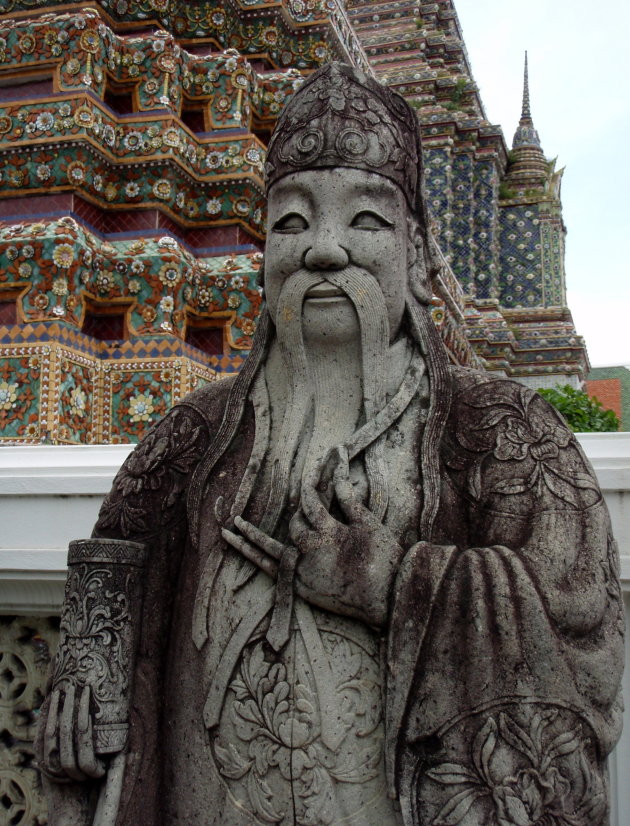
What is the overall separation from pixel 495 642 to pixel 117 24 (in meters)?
5.60

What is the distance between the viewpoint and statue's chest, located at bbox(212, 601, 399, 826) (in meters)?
2.31

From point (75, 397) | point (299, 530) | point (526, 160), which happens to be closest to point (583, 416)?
point (75, 397)

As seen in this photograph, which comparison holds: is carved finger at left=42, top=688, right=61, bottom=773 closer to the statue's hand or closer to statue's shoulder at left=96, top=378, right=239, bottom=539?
statue's shoulder at left=96, top=378, right=239, bottom=539

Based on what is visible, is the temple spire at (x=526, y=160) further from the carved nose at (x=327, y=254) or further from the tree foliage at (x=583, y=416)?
the carved nose at (x=327, y=254)

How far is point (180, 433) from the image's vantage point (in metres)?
2.80

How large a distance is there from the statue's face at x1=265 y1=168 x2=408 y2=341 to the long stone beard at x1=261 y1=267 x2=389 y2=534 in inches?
1.0

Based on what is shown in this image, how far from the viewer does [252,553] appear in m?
2.46

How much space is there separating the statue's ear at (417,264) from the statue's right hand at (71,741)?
1392 mm

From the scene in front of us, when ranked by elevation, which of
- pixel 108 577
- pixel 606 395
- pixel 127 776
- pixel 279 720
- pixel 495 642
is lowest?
pixel 127 776

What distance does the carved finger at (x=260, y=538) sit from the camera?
242 centimetres

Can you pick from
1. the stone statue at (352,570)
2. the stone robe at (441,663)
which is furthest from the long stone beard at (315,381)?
the stone robe at (441,663)

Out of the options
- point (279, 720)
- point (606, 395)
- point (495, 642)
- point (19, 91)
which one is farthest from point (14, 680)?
point (606, 395)

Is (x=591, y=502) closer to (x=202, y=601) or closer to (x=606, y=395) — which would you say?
(x=202, y=601)

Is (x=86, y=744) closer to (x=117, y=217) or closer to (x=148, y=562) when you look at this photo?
(x=148, y=562)
